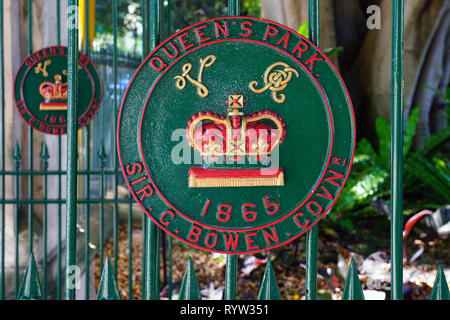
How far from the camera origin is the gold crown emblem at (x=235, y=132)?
1.23 meters

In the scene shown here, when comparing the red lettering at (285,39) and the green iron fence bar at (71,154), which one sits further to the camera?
the green iron fence bar at (71,154)

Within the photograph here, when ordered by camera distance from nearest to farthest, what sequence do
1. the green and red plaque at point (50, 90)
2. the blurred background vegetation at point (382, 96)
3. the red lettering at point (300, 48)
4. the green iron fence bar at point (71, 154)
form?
the red lettering at point (300, 48)
the green iron fence bar at point (71, 154)
the green and red plaque at point (50, 90)
the blurred background vegetation at point (382, 96)

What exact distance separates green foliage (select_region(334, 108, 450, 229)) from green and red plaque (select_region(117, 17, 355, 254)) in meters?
3.63

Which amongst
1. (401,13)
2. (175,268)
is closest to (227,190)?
(401,13)

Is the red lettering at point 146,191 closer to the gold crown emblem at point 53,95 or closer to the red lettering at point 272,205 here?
the red lettering at point 272,205

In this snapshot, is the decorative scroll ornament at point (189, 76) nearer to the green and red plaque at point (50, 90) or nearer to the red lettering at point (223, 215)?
the red lettering at point (223, 215)

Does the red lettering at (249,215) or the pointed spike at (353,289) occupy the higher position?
the red lettering at (249,215)

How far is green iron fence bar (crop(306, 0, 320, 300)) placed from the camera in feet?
4.27

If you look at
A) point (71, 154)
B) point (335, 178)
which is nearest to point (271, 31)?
point (335, 178)

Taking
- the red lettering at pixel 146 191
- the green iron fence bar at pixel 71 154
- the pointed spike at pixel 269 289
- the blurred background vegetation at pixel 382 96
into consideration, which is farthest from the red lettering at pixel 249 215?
the blurred background vegetation at pixel 382 96

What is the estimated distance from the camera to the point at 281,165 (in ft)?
4.11

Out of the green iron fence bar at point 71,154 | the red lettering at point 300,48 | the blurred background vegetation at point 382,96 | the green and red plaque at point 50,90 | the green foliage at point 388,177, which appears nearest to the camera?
the red lettering at point 300,48

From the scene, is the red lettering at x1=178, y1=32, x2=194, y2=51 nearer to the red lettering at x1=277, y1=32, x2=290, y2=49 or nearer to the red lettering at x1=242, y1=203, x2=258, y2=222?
the red lettering at x1=277, y1=32, x2=290, y2=49

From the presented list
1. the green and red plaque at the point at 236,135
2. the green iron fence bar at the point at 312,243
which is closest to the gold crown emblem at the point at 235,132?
the green and red plaque at the point at 236,135
